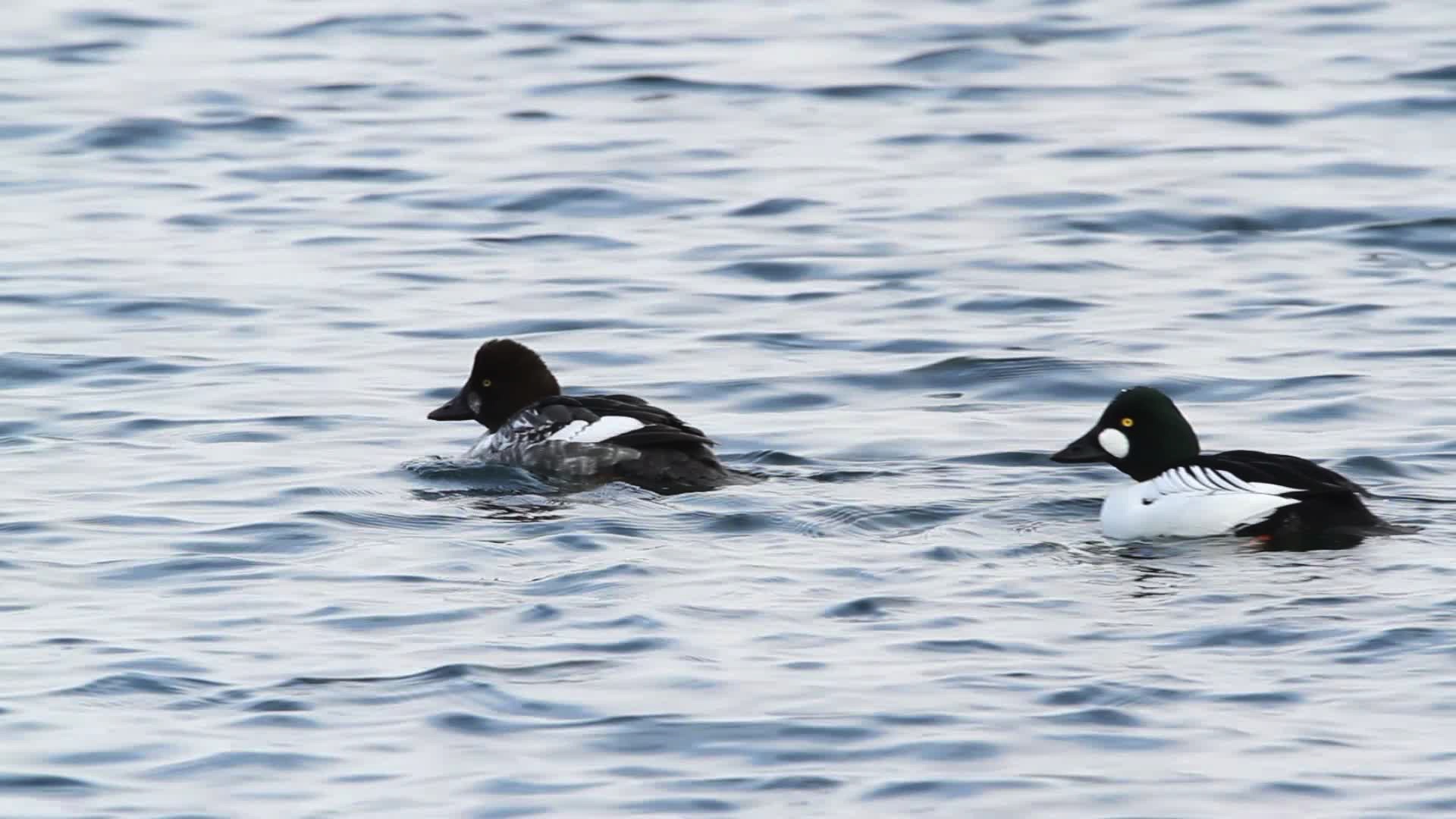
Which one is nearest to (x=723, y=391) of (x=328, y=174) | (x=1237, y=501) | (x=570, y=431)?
(x=570, y=431)

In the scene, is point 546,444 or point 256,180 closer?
point 546,444

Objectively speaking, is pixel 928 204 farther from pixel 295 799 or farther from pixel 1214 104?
pixel 295 799

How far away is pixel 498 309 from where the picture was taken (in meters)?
15.4

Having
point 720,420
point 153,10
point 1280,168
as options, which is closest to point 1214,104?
point 1280,168

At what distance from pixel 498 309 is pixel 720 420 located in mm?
2999

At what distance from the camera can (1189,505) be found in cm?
1020

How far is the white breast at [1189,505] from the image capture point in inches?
392

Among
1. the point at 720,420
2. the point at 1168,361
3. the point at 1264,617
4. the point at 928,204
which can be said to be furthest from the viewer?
the point at 928,204

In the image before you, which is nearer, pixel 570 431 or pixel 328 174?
pixel 570 431

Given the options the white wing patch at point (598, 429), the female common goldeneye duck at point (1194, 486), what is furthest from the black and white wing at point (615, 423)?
the female common goldeneye duck at point (1194, 486)

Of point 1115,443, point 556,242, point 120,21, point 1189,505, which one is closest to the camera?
point 1189,505

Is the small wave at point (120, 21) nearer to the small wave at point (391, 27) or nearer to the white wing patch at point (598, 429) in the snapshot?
the small wave at point (391, 27)

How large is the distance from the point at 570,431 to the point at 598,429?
209 millimetres

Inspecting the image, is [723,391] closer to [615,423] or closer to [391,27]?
[615,423]
